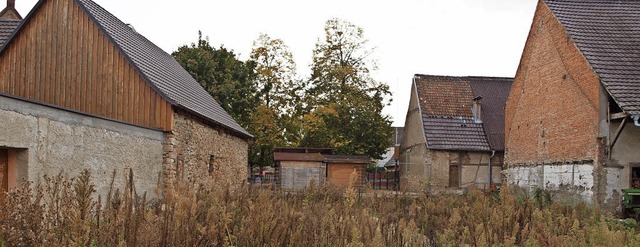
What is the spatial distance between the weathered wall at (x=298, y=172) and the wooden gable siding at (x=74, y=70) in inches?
626

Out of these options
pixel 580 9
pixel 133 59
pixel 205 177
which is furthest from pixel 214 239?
pixel 580 9

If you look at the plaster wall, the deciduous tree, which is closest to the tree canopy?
the deciduous tree

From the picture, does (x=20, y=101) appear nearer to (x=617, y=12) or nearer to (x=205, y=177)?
(x=205, y=177)

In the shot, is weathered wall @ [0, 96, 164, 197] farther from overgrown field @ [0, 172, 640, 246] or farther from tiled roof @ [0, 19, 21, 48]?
tiled roof @ [0, 19, 21, 48]

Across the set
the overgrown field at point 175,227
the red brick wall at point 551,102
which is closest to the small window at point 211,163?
the red brick wall at point 551,102

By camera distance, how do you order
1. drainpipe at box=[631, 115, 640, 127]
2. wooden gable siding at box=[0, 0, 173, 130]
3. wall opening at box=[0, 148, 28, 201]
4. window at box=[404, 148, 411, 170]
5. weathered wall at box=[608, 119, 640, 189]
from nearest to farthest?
wall opening at box=[0, 148, 28, 201]
wooden gable siding at box=[0, 0, 173, 130]
drainpipe at box=[631, 115, 640, 127]
weathered wall at box=[608, 119, 640, 189]
window at box=[404, 148, 411, 170]

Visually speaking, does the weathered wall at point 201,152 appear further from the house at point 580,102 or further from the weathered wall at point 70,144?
the house at point 580,102

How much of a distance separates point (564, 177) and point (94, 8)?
1623 centimetres

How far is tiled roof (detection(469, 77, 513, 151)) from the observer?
107 feet

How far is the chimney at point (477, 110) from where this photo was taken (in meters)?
33.3

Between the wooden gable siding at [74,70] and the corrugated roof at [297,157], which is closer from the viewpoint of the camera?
the wooden gable siding at [74,70]

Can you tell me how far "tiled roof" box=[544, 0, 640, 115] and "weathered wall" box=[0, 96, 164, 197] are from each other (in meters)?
13.2

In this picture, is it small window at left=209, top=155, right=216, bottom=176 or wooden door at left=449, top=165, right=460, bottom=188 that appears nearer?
small window at left=209, top=155, right=216, bottom=176

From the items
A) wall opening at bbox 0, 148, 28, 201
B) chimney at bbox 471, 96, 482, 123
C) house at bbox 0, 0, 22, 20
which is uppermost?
house at bbox 0, 0, 22, 20
